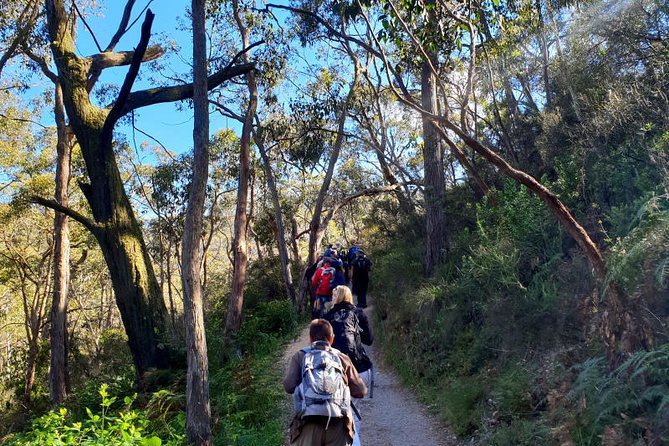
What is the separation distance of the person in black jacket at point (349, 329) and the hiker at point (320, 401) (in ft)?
4.70

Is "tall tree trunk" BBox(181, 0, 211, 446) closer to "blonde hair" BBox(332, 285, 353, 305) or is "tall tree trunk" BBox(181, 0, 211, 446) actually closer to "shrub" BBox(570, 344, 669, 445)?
"blonde hair" BBox(332, 285, 353, 305)

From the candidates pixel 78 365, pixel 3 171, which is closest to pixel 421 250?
pixel 78 365

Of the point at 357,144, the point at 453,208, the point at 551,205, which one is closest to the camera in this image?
the point at 551,205

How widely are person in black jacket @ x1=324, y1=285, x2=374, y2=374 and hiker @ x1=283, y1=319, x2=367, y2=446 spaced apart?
1.43 metres

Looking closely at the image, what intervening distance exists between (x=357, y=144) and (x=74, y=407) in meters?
18.0

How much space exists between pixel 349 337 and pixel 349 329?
79mm

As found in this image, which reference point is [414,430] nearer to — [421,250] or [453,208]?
[453,208]

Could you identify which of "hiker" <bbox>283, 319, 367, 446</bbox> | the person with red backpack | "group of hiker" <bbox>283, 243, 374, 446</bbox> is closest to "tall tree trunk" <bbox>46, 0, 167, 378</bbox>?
the person with red backpack

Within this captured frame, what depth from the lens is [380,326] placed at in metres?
12.7

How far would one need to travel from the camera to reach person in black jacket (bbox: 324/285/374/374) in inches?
215

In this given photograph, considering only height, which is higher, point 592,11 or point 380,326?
point 592,11

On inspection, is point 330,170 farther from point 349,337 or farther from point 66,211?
point 349,337

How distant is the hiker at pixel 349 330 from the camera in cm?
546

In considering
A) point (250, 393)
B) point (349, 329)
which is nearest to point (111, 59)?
point (250, 393)
